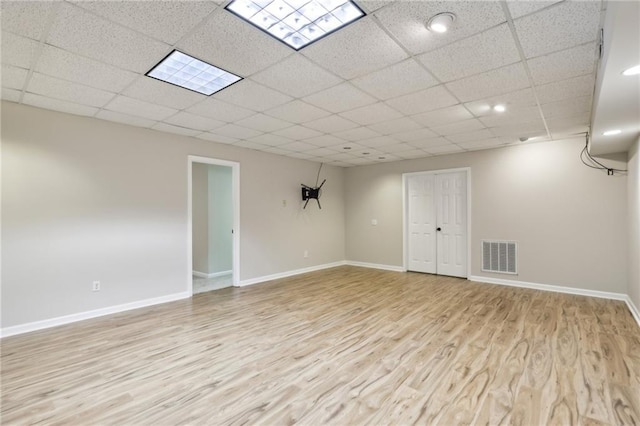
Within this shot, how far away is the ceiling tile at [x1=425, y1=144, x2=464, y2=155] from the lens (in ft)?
18.4

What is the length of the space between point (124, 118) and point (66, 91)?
85 centimetres

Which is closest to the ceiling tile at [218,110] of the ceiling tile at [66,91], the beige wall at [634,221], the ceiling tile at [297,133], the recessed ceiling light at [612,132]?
the ceiling tile at [297,133]

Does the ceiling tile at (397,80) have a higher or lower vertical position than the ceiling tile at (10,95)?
lower

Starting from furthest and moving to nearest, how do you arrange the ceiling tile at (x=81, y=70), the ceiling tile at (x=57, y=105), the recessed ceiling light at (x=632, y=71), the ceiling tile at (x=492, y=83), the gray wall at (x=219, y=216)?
the gray wall at (x=219, y=216)
the ceiling tile at (x=57, y=105)
the ceiling tile at (x=492, y=83)
the ceiling tile at (x=81, y=70)
the recessed ceiling light at (x=632, y=71)

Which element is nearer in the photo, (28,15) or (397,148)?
(28,15)

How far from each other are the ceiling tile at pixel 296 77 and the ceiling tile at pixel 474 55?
856mm

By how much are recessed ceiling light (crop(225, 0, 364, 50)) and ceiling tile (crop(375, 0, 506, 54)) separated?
0.23 m

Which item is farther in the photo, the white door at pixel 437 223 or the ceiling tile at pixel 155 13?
the white door at pixel 437 223

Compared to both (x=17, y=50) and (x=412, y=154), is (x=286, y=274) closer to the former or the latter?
(x=412, y=154)

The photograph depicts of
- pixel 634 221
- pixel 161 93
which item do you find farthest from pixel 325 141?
pixel 634 221

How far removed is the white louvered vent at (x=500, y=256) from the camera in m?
5.49

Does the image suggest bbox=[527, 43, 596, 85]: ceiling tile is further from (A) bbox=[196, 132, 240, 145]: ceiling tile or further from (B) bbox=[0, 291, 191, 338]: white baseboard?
(B) bbox=[0, 291, 191, 338]: white baseboard

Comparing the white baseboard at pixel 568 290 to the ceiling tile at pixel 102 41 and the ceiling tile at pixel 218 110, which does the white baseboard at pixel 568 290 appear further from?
the ceiling tile at pixel 102 41

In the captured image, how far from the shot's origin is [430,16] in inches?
76.8
